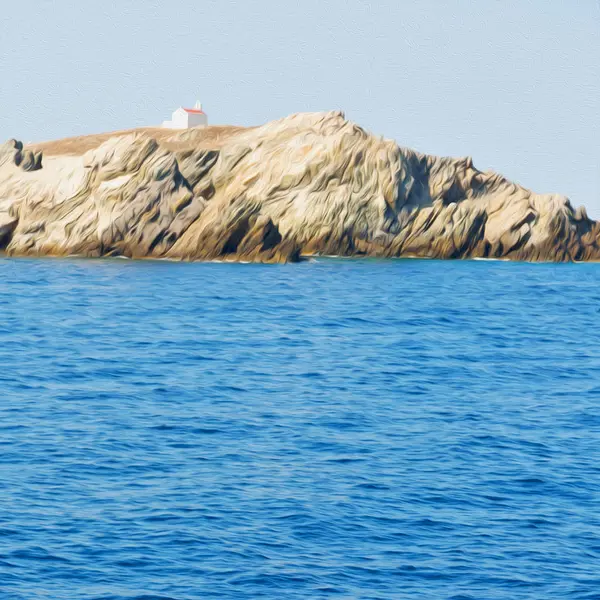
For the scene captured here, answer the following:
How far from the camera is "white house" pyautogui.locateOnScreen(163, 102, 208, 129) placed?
14000 centimetres

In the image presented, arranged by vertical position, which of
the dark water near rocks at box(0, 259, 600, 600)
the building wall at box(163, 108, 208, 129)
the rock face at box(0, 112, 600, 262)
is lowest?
the dark water near rocks at box(0, 259, 600, 600)

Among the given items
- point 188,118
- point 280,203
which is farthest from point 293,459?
point 188,118

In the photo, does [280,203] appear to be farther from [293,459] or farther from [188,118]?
[293,459]

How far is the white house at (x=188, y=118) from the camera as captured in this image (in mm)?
140000

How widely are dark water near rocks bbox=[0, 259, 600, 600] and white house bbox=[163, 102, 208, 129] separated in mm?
92930

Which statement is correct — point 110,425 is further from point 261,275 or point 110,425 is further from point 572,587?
point 261,275

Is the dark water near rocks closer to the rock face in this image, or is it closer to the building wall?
the rock face

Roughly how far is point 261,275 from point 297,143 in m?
30.3

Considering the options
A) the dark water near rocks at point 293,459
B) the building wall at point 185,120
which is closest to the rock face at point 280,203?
the building wall at point 185,120

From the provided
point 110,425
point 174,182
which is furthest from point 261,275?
point 110,425

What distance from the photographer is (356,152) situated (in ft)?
319

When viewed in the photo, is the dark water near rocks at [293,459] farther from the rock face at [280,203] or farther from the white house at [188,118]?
the white house at [188,118]

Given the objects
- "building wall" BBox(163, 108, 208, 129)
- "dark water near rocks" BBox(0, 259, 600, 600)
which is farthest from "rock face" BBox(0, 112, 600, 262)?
"dark water near rocks" BBox(0, 259, 600, 600)

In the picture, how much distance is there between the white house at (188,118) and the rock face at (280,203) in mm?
19138
